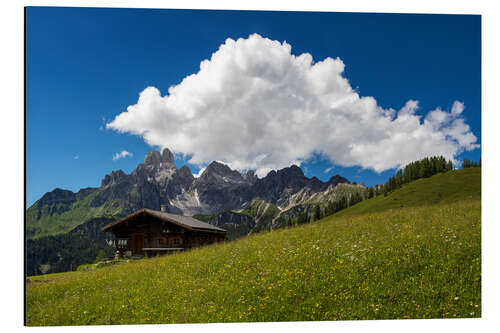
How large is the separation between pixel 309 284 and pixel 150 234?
13.6m

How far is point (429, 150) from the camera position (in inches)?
453

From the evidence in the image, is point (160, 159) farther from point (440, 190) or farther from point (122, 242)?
point (440, 190)

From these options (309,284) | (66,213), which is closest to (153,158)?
(309,284)

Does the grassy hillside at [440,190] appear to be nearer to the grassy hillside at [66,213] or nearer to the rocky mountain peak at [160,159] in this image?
the rocky mountain peak at [160,159]

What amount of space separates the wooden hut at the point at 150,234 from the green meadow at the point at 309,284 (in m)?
7.30

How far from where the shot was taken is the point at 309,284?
8266 mm

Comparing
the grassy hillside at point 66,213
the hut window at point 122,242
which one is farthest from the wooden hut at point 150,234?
the grassy hillside at point 66,213

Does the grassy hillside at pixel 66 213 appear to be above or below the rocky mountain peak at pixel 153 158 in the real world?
below

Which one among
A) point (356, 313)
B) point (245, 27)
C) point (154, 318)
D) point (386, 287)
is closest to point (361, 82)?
point (245, 27)

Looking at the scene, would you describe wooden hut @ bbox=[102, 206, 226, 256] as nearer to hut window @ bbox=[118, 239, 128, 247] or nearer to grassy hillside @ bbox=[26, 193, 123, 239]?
hut window @ bbox=[118, 239, 128, 247]

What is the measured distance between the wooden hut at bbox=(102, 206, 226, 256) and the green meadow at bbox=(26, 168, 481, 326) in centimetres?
730

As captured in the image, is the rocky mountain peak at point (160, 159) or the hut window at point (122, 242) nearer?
the rocky mountain peak at point (160, 159)

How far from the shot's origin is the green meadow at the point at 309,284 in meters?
7.91

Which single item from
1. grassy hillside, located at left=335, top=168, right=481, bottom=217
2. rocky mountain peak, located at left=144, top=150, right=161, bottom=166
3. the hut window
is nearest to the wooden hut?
the hut window
